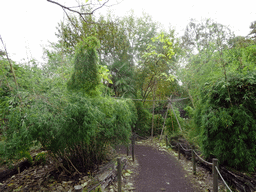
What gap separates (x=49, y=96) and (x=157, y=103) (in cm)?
679

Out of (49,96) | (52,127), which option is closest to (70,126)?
(52,127)

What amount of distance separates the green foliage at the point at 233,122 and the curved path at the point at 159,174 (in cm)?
98

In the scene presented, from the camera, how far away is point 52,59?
3.81 metres

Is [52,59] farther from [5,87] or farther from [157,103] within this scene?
[157,103]

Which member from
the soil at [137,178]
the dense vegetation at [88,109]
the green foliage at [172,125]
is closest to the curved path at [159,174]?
the soil at [137,178]

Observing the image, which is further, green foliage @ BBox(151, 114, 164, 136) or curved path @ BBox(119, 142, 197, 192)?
green foliage @ BBox(151, 114, 164, 136)

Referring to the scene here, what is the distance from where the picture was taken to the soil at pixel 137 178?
269cm

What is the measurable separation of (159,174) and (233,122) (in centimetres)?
206

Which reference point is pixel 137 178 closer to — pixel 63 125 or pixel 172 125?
pixel 63 125

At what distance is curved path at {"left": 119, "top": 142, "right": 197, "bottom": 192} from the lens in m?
3.03

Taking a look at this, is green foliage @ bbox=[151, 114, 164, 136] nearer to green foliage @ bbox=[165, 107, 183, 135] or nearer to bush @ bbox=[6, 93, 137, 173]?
green foliage @ bbox=[165, 107, 183, 135]

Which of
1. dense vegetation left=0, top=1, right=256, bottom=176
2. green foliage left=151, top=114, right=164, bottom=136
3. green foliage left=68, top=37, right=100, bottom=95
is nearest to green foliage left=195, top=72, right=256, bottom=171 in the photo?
dense vegetation left=0, top=1, right=256, bottom=176

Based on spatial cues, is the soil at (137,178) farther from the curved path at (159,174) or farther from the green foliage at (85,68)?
the green foliage at (85,68)

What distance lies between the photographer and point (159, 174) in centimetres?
362
